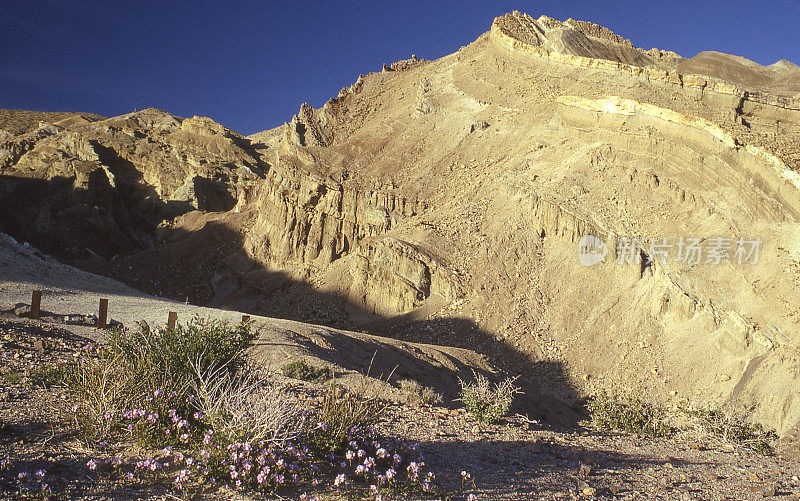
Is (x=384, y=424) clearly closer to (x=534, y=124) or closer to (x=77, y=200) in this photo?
(x=534, y=124)

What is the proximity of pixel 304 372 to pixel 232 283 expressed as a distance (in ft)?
56.0

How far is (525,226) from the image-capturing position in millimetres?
18547

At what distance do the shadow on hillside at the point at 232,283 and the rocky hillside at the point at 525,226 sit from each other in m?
0.10

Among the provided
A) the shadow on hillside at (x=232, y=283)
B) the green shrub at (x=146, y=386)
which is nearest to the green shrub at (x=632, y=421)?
the shadow on hillside at (x=232, y=283)

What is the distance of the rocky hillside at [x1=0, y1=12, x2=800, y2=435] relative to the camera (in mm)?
15086

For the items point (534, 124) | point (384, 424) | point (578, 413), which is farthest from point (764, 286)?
point (384, 424)

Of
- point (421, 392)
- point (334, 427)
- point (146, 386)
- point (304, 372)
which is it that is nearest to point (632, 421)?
point (421, 392)

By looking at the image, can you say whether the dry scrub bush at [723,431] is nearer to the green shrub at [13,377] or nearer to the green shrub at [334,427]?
the green shrub at [334,427]

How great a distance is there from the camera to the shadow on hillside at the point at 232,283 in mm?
13055

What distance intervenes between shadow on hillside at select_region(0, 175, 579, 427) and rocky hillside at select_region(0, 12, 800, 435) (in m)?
0.10

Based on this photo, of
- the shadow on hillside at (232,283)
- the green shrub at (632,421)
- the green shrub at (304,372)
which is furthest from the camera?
the shadow on hillside at (232,283)

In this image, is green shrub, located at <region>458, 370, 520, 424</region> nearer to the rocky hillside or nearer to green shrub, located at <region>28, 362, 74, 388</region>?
green shrub, located at <region>28, 362, 74, 388</region>

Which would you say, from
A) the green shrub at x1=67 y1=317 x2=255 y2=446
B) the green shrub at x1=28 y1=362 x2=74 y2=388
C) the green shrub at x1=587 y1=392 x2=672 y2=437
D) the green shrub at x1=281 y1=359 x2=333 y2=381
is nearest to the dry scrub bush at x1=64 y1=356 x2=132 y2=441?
the green shrub at x1=67 y1=317 x2=255 y2=446

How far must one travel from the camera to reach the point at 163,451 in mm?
4422
